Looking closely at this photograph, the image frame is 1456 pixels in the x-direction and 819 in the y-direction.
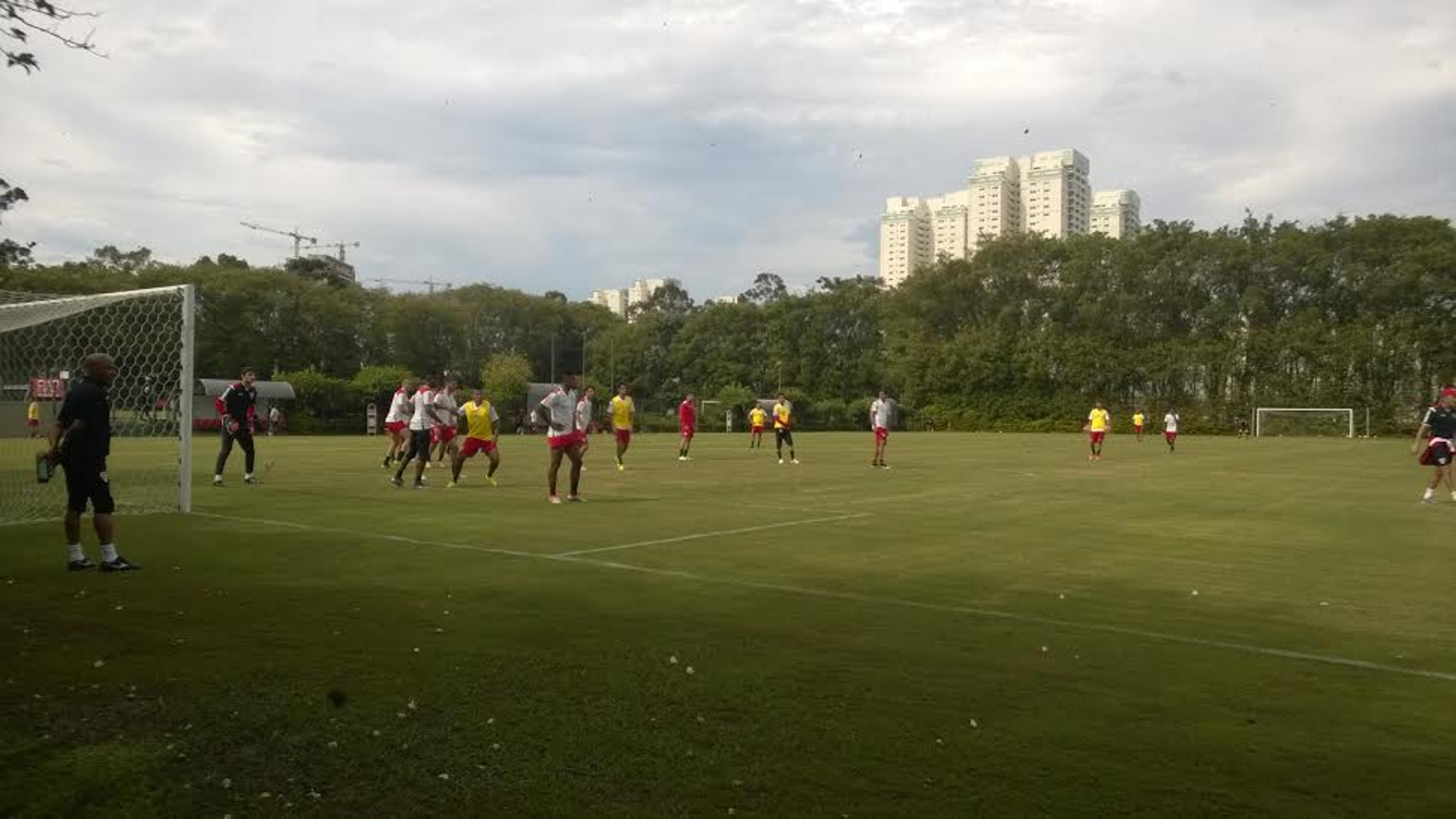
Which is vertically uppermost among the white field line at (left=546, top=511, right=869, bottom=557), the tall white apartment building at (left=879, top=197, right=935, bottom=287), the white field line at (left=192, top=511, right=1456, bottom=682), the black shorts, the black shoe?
the tall white apartment building at (left=879, top=197, right=935, bottom=287)

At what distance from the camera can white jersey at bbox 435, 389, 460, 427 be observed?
1977 cm

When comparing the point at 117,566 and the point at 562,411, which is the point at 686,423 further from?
the point at 117,566

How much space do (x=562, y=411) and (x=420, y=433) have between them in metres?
4.19

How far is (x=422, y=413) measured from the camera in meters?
18.8

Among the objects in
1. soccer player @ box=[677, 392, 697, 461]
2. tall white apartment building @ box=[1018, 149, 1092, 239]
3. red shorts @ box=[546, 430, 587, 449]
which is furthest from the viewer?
tall white apartment building @ box=[1018, 149, 1092, 239]

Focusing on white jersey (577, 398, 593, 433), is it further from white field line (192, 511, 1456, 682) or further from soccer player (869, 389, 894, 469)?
soccer player (869, 389, 894, 469)

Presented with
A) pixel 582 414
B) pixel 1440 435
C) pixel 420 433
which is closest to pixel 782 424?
pixel 420 433

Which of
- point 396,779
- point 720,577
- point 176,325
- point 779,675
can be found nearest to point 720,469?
point 176,325

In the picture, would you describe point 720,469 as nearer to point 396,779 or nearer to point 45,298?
point 45,298

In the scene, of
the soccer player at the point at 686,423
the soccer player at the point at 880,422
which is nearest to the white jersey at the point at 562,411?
the soccer player at the point at 880,422

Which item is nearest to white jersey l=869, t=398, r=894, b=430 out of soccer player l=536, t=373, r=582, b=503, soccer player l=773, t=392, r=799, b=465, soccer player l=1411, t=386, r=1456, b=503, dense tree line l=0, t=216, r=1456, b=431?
soccer player l=773, t=392, r=799, b=465

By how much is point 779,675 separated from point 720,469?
1972cm

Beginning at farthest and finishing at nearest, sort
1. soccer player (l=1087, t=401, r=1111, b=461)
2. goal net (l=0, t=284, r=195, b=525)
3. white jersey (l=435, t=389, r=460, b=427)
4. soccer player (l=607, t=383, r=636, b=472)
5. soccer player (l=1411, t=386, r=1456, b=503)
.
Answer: soccer player (l=1087, t=401, r=1111, b=461), soccer player (l=607, t=383, r=636, b=472), white jersey (l=435, t=389, r=460, b=427), soccer player (l=1411, t=386, r=1456, b=503), goal net (l=0, t=284, r=195, b=525)

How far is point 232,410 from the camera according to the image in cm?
1808
